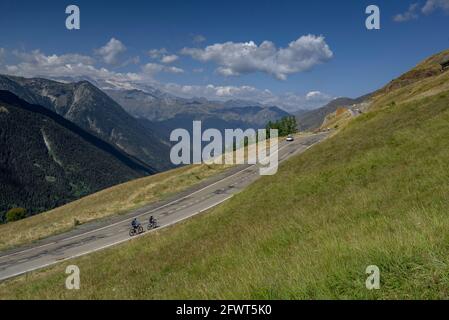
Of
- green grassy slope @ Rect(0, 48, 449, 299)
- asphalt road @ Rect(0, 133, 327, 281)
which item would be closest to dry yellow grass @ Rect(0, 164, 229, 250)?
asphalt road @ Rect(0, 133, 327, 281)

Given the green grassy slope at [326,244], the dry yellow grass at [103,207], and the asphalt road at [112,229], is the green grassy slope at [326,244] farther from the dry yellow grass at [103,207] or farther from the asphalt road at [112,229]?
the dry yellow grass at [103,207]

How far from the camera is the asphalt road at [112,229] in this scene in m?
32.4

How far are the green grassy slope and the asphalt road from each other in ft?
61.0

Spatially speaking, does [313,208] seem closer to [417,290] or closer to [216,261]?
[216,261]

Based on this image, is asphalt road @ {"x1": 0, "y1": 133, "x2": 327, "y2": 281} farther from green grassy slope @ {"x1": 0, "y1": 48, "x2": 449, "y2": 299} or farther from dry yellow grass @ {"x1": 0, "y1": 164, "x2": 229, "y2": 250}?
green grassy slope @ {"x1": 0, "y1": 48, "x2": 449, "y2": 299}

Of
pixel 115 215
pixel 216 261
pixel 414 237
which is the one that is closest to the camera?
pixel 414 237

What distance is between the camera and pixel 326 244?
23.3ft

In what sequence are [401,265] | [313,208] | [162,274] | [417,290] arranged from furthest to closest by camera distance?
[313,208]
[162,274]
[401,265]
[417,290]

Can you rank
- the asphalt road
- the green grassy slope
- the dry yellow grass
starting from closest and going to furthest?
1. the green grassy slope
2. the asphalt road
3. the dry yellow grass

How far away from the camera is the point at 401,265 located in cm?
537

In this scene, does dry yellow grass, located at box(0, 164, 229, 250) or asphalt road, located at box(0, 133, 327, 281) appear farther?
dry yellow grass, located at box(0, 164, 229, 250)

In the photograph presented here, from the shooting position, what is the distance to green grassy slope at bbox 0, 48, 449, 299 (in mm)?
5309

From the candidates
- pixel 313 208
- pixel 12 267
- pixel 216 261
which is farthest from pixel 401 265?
pixel 12 267
